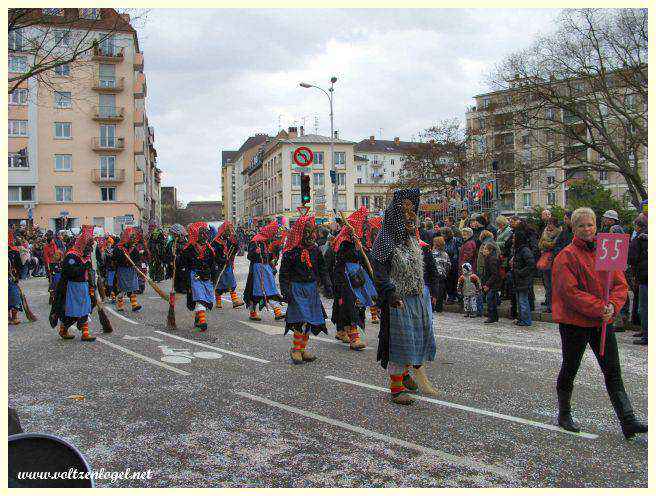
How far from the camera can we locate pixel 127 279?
14.6 meters

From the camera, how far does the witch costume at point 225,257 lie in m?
14.0

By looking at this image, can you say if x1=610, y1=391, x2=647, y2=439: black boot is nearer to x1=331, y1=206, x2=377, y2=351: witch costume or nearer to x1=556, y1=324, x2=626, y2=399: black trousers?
x1=556, y1=324, x2=626, y2=399: black trousers

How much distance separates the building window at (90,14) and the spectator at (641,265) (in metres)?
13.0

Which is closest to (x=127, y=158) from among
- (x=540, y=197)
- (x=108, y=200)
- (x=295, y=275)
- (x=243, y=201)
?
(x=108, y=200)

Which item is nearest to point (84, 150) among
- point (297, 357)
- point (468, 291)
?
point (468, 291)

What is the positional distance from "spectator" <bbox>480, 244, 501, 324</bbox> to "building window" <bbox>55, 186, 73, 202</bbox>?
51047mm

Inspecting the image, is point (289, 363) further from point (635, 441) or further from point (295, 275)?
point (635, 441)

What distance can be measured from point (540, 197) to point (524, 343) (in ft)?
220

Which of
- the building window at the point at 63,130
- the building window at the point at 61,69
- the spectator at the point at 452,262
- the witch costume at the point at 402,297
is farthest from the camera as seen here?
the building window at the point at 63,130

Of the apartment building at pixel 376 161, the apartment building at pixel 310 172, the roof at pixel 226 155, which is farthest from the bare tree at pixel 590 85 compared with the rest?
the roof at pixel 226 155

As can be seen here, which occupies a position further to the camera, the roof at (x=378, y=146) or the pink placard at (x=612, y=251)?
the roof at (x=378, y=146)

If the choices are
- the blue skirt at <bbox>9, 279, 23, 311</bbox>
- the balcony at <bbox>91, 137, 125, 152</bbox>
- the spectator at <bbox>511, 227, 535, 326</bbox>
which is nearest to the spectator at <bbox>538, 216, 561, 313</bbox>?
the spectator at <bbox>511, 227, 535, 326</bbox>

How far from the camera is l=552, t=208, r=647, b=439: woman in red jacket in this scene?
16.0 feet

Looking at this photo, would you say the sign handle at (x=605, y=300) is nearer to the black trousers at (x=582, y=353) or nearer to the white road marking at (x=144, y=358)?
the black trousers at (x=582, y=353)
